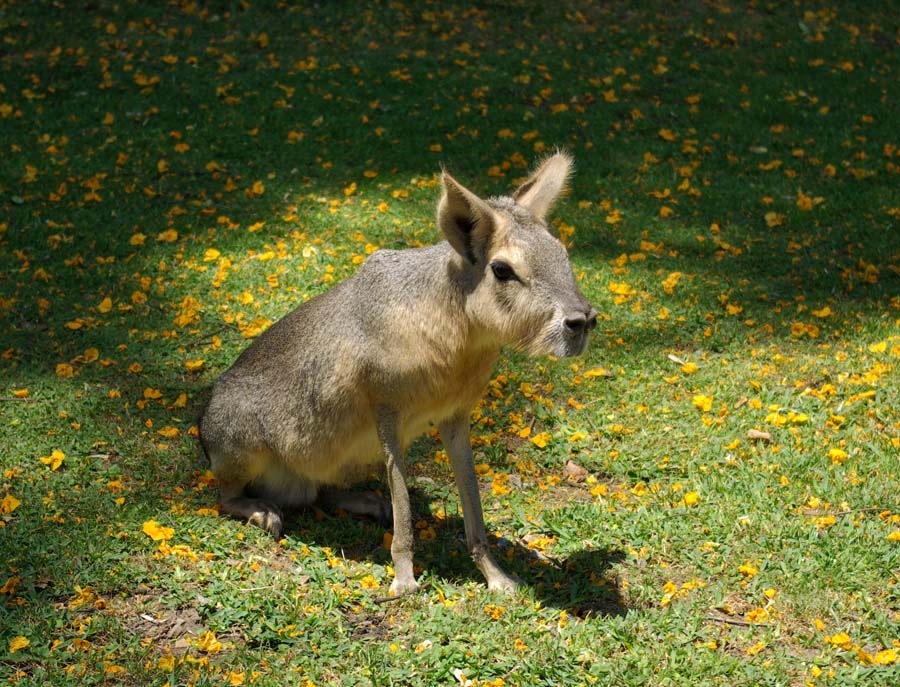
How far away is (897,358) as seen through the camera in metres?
5.90

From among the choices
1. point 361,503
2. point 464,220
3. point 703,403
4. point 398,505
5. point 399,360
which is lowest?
point 361,503

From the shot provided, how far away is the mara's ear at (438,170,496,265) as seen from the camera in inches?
145

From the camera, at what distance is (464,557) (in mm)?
4598

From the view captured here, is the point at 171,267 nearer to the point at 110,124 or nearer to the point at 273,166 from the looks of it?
the point at 273,166

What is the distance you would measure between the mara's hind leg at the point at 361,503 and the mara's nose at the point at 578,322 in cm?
172

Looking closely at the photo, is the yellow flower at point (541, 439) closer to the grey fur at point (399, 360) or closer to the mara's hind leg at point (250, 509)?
the grey fur at point (399, 360)

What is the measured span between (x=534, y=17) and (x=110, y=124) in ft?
16.0

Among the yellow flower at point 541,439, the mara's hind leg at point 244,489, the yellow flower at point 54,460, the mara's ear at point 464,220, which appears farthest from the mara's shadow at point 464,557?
the mara's ear at point 464,220

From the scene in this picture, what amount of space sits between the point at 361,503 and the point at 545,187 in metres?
1.83

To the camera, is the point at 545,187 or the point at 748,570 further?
the point at 748,570

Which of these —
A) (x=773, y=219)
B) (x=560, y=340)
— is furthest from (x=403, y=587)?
(x=773, y=219)

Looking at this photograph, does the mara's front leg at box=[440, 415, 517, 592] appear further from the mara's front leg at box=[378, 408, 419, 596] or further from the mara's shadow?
the mara's front leg at box=[378, 408, 419, 596]

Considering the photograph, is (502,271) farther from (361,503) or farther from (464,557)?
(361,503)

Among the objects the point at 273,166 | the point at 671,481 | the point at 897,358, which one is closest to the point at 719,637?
the point at 671,481
